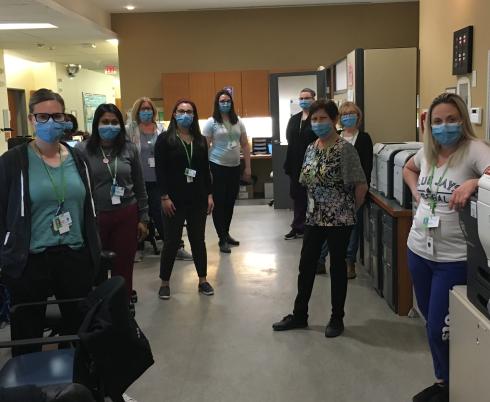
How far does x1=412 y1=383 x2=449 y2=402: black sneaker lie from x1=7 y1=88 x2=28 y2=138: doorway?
10.4m

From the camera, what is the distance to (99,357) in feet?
5.92

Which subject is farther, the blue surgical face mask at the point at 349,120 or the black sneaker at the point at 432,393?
the blue surgical face mask at the point at 349,120

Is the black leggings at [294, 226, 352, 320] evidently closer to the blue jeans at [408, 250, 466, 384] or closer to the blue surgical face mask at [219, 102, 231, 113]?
the blue jeans at [408, 250, 466, 384]

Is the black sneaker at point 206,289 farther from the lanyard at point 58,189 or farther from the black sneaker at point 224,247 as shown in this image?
the lanyard at point 58,189

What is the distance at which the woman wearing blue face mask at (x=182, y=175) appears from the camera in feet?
12.4

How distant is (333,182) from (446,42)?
6.36ft

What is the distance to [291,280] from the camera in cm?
441

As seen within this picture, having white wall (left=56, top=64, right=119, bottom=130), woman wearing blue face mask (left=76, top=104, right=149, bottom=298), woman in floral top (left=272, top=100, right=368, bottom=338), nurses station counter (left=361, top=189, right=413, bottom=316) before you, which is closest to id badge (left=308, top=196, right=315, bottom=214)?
woman in floral top (left=272, top=100, right=368, bottom=338)

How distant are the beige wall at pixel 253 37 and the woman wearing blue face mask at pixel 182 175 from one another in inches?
188

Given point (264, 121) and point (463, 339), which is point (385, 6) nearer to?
point (264, 121)

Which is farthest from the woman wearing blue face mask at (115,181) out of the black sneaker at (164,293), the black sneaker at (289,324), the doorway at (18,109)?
the doorway at (18,109)

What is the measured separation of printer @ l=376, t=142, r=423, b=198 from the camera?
379 centimetres

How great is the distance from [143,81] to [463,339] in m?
7.25

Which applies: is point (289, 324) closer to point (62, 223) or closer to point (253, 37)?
point (62, 223)
